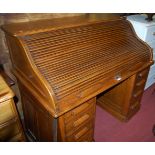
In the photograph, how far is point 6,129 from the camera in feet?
4.79

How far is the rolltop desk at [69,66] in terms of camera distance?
1.30 metres

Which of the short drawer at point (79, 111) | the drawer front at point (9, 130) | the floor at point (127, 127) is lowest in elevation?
the floor at point (127, 127)

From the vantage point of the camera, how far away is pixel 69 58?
1.47m

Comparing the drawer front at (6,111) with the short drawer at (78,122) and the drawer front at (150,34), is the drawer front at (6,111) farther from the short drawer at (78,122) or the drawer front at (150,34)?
the drawer front at (150,34)

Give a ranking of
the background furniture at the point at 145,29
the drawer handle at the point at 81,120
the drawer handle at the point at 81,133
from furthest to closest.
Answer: the background furniture at the point at 145,29 → the drawer handle at the point at 81,133 → the drawer handle at the point at 81,120

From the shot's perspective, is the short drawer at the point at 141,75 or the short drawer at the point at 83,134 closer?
the short drawer at the point at 83,134

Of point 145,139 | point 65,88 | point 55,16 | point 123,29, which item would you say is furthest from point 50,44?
point 145,139

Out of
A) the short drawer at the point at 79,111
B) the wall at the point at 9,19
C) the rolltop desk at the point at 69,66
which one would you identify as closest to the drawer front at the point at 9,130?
the rolltop desk at the point at 69,66

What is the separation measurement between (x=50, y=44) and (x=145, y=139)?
5.46 ft

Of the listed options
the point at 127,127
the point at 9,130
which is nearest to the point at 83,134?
the point at 9,130

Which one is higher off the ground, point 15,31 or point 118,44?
point 15,31

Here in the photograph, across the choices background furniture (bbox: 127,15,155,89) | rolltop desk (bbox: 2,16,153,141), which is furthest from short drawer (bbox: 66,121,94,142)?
background furniture (bbox: 127,15,155,89)

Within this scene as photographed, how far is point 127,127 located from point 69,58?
142 centimetres
